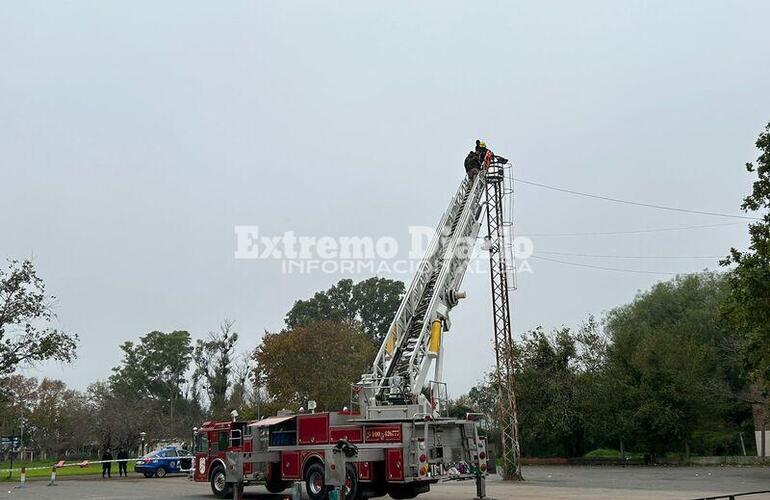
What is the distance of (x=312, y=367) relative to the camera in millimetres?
55281

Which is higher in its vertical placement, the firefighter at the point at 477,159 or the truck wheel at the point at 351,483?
the firefighter at the point at 477,159

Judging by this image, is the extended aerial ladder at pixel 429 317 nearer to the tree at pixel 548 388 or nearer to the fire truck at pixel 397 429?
the fire truck at pixel 397 429

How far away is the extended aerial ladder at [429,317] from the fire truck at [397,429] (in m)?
0.03

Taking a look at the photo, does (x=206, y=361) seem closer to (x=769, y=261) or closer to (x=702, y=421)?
(x=702, y=421)

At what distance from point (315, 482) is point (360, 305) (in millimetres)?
67009

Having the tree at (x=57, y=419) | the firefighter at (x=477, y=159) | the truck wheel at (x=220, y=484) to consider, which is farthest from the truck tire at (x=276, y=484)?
the tree at (x=57, y=419)

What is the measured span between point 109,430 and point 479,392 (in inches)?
1904

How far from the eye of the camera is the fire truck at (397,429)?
18719mm

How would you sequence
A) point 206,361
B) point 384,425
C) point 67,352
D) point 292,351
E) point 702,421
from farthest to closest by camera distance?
point 206,361 < point 292,351 < point 702,421 < point 67,352 < point 384,425

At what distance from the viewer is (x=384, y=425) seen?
1895 centimetres

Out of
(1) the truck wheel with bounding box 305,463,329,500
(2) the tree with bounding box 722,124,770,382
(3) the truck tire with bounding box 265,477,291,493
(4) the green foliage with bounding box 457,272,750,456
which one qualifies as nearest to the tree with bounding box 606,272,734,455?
(4) the green foliage with bounding box 457,272,750,456

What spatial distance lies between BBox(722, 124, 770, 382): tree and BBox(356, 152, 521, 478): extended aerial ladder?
878cm

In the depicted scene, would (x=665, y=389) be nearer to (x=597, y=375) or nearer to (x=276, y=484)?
(x=597, y=375)

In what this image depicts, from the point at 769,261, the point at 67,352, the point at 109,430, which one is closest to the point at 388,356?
the point at 769,261
